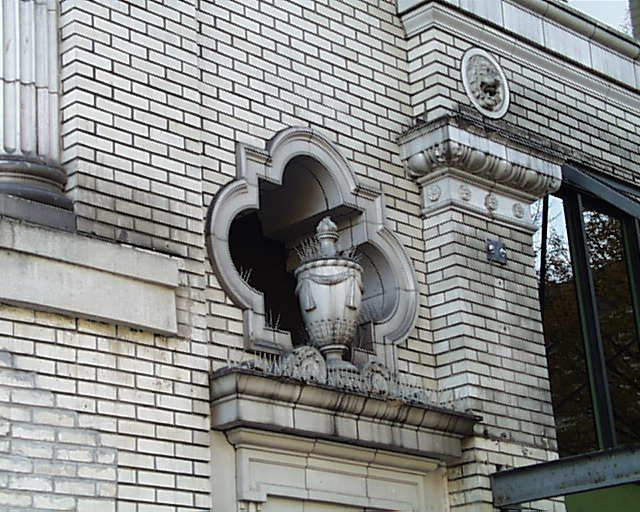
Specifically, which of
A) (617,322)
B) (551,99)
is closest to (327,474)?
(551,99)

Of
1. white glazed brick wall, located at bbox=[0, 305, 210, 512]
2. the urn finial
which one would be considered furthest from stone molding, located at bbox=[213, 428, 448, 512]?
the urn finial

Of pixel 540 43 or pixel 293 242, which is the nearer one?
pixel 293 242

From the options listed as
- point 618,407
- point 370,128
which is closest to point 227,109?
point 370,128

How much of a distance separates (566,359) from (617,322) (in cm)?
102

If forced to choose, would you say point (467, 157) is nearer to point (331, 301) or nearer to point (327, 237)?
point (327, 237)

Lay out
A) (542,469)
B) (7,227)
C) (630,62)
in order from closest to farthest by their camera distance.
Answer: (7,227), (542,469), (630,62)

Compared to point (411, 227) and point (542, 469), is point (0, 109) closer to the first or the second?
point (411, 227)

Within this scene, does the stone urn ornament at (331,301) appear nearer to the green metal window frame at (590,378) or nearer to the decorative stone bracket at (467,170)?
the decorative stone bracket at (467,170)

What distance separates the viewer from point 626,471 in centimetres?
1419

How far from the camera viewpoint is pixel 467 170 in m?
16.9

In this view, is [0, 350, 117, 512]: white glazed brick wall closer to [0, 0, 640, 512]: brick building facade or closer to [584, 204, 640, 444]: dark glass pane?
[0, 0, 640, 512]: brick building facade

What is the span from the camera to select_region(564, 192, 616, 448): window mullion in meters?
18.4

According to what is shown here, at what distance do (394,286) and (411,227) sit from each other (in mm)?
846

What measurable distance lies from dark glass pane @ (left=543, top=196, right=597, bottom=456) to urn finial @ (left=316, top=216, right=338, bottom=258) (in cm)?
723
